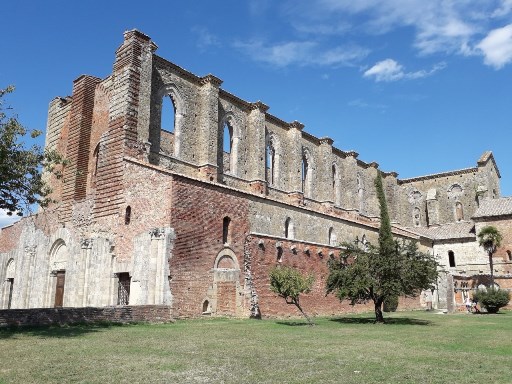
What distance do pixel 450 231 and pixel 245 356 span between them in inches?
1514

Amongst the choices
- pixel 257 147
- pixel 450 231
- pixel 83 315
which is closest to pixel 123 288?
pixel 83 315

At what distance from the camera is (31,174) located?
15.9 metres

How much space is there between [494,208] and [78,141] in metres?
33.8

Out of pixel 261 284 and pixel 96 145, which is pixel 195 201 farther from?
pixel 96 145

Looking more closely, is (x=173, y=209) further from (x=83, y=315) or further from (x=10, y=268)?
(x=10, y=268)

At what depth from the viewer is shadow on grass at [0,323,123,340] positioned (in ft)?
40.3

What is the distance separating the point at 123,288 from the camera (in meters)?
20.5

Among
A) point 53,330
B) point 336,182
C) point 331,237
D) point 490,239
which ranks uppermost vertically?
point 336,182

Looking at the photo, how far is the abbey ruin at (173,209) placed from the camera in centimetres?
1927

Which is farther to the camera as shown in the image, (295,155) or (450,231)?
(450,231)

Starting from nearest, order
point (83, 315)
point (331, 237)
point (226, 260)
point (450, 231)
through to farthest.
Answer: point (83, 315) < point (226, 260) < point (331, 237) < point (450, 231)

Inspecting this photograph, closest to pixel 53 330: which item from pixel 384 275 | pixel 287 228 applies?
pixel 384 275

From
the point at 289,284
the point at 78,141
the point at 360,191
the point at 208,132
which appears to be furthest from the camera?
the point at 360,191

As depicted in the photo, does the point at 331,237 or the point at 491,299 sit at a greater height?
the point at 331,237
